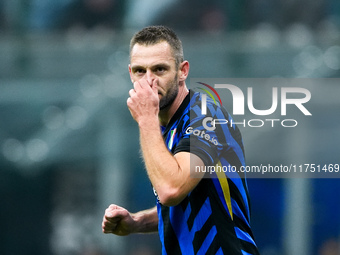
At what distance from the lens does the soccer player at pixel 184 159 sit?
326cm

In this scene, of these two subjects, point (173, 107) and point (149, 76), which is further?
point (173, 107)

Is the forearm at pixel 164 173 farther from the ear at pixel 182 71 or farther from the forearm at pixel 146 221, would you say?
the forearm at pixel 146 221

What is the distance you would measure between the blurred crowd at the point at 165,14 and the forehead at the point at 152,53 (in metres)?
6.35

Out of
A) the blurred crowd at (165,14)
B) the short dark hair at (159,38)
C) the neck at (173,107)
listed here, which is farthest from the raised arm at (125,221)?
the blurred crowd at (165,14)

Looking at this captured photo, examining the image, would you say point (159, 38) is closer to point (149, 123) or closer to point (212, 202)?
point (149, 123)

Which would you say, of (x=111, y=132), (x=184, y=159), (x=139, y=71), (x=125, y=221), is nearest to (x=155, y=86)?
(x=139, y=71)

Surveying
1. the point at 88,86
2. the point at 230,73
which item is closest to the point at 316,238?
the point at 230,73

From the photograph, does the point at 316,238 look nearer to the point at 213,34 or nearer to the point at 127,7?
the point at 213,34

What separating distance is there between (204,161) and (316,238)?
630cm

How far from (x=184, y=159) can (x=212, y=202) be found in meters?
0.33

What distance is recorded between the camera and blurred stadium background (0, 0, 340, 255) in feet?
30.4

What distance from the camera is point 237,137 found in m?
3.64

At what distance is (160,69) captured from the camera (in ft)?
12.1

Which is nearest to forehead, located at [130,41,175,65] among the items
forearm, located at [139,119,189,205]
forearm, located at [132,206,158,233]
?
forearm, located at [139,119,189,205]
